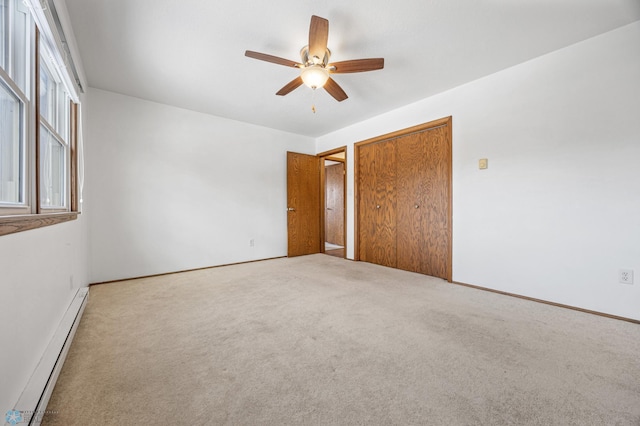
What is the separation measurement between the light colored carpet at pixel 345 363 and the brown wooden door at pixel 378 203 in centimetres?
149

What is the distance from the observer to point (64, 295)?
6.15ft

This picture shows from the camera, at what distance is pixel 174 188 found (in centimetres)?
361

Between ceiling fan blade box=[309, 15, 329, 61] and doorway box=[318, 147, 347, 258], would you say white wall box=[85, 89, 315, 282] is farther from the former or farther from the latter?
ceiling fan blade box=[309, 15, 329, 61]

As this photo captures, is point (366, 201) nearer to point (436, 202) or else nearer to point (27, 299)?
point (436, 202)

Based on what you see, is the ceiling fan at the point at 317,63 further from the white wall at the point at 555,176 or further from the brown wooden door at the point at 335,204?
the brown wooden door at the point at 335,204

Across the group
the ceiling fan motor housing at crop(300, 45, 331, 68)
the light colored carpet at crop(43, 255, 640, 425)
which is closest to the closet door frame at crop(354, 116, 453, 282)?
the light colored carpet at crop(43, 255, 640, 425)

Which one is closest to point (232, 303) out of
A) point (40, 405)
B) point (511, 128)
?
point (40, 405)

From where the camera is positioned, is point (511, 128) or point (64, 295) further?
point (511, 128)

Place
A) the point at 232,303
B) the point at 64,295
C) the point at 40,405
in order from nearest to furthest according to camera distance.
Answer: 1. the point at 40,405
2. the point at 64,295
3. the point at 232,303

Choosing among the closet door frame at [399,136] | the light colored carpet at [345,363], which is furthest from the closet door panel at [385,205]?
the light colored carpet at [345,363]

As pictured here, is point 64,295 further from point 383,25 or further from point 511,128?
point 511,128

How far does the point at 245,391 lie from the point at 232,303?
50.8 inches

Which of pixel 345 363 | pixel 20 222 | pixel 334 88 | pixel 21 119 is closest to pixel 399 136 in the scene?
pixel 334 88

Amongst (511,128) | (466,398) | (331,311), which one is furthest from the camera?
(511,128)
